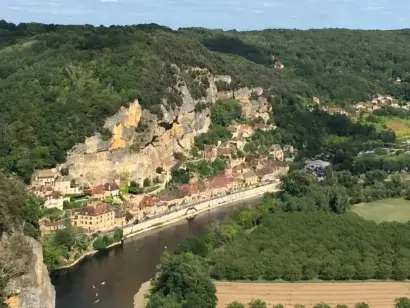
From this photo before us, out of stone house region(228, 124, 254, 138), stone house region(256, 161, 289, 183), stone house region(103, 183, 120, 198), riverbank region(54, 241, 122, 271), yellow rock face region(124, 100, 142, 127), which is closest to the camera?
riverbank region(54, 241, 122, 271)

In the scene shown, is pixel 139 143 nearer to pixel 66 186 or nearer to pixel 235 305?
pixel 66 186

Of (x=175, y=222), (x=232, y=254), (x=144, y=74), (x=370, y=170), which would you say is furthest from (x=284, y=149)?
(x=232, y=254)

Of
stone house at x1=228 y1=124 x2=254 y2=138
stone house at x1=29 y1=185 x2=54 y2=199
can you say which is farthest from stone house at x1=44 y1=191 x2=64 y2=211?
stone house at x1=228 y1=124 x2=254 y2=138

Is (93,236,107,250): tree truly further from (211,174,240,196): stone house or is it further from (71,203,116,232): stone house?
(211,174,240,196): stone house

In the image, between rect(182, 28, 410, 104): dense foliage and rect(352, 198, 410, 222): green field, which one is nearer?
rect(352, 198, 410, 222): green field

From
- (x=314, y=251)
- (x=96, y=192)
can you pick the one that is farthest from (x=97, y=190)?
(x=314, y=251)

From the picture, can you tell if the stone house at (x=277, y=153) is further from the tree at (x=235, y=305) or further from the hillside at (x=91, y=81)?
the tree at (x=235, y=305)

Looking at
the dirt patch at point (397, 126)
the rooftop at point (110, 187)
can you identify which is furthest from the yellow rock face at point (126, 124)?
the dirt patch at point (397, 126)
